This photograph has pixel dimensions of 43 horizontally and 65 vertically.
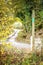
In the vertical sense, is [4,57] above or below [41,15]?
below

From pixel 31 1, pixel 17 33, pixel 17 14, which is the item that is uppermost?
pixel 31 1

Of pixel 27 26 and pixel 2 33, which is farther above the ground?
pixel 2 33

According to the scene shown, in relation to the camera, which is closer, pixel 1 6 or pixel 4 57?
pixel 1 6

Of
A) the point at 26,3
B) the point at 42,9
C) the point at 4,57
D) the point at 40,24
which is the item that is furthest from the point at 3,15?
the point at 40,24

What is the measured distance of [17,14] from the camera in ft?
42.8

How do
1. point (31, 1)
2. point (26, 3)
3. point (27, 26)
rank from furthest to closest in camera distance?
point (27, 26)
point (26, 3)
point (31, 1)

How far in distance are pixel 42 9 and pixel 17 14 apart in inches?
82.5

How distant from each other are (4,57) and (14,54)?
0.68 m

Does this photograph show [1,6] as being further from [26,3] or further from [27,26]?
[27,26]

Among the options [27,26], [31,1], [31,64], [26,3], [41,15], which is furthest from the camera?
Answer: [27,26]

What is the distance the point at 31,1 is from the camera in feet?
32.8

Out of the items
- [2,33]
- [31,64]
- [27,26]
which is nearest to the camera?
[2,33]

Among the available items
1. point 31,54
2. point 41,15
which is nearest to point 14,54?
point 31,54

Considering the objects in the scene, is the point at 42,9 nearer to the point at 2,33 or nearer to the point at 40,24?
A: the point at 40,24
